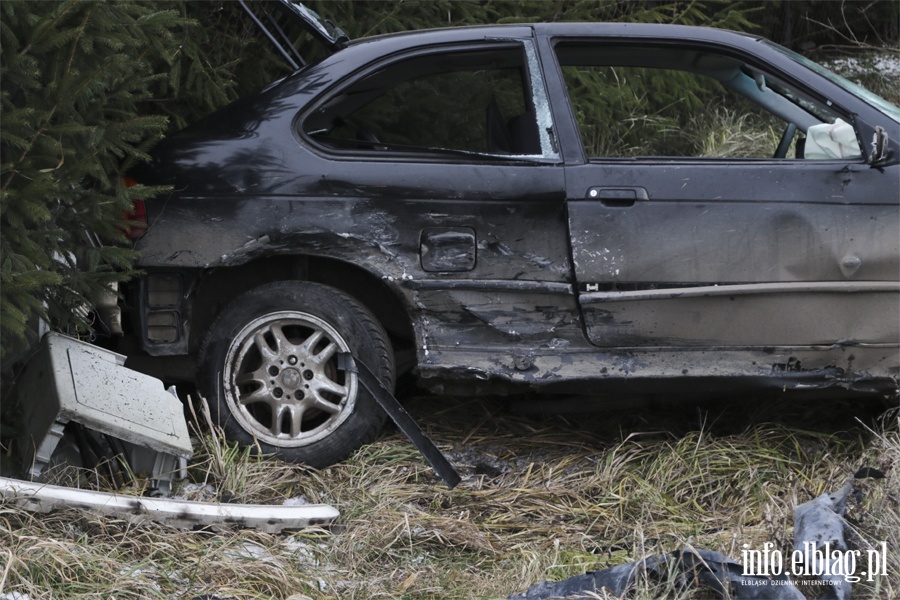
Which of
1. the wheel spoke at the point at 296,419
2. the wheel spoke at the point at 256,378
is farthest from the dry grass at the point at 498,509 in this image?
the wheel spoke at the point at 256,378

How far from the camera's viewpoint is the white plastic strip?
3.11 metres

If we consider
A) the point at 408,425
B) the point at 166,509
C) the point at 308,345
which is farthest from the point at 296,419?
the point at 166,509

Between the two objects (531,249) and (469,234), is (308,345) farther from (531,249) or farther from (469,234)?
(531,249)

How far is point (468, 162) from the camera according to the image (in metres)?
3.80

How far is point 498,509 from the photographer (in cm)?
366

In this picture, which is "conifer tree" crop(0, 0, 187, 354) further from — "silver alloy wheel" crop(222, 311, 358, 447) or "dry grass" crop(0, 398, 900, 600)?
"dry grass" crop(0, 398, 900, 600)

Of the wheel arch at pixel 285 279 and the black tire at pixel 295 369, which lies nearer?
the black tire at pixel 295 369

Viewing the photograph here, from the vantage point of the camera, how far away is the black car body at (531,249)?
370cm

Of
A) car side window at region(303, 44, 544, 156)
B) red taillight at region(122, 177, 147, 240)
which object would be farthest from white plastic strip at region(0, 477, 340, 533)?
car side window at region(303, 44, 544, 156)

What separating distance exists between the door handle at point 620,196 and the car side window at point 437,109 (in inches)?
11.5

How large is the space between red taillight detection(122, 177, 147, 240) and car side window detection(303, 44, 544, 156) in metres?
0.70

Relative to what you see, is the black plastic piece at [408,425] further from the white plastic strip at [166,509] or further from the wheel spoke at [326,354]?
the white plastic strip at [166,509]

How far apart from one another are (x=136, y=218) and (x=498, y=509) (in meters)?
1.75

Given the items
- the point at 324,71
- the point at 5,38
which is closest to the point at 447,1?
the point at 324,71
